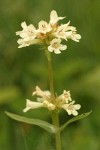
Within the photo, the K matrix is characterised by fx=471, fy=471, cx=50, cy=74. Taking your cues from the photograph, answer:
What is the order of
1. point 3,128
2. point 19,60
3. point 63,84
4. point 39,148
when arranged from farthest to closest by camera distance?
point 19,60 < point 63,84 < point 3,128 < point 39,148

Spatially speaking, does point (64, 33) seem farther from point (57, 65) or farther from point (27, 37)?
point (57, 65)

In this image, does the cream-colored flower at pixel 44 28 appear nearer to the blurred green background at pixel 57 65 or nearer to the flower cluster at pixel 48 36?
the flower cluster at pixel 48 36

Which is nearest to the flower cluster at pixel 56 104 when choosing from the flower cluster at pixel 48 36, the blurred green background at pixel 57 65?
the flower cluster at pixel 48 36

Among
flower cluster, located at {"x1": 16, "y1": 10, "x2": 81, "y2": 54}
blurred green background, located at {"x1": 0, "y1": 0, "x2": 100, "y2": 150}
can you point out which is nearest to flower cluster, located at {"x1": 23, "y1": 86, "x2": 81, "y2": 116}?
flower cluster, located at {"x1": 16, "y1": 10, "x2": 81, "y2": 54}

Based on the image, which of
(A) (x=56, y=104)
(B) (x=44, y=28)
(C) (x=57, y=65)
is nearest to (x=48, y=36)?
(B) (x=44, y=28)

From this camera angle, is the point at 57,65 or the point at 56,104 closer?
the point at 56,104

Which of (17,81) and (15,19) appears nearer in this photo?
(17,81)

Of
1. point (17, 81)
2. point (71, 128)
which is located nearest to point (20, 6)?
point (17, 81)

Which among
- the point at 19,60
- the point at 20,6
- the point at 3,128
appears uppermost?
the point at 20,6

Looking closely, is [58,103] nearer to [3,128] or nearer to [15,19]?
[3,128]
